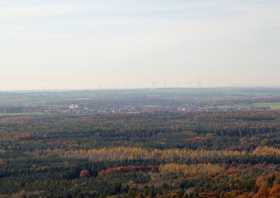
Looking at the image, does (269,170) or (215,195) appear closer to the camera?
(215,195)

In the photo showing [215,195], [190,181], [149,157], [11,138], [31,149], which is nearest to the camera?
[215,195]

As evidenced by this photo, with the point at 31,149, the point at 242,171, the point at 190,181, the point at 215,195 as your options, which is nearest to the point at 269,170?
the point at 242,171

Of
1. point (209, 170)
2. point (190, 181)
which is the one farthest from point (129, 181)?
point (209, 170)

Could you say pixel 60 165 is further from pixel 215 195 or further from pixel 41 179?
pixel 215 195

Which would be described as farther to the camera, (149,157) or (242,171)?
(149,157)

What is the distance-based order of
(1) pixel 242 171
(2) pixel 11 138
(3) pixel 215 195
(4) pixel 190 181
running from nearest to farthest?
(3) pixel 215 195
(4) pixel 190 181
(1) pixel 242 171
(2) pixel 11 138

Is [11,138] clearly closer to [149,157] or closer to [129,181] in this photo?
[149,157]
